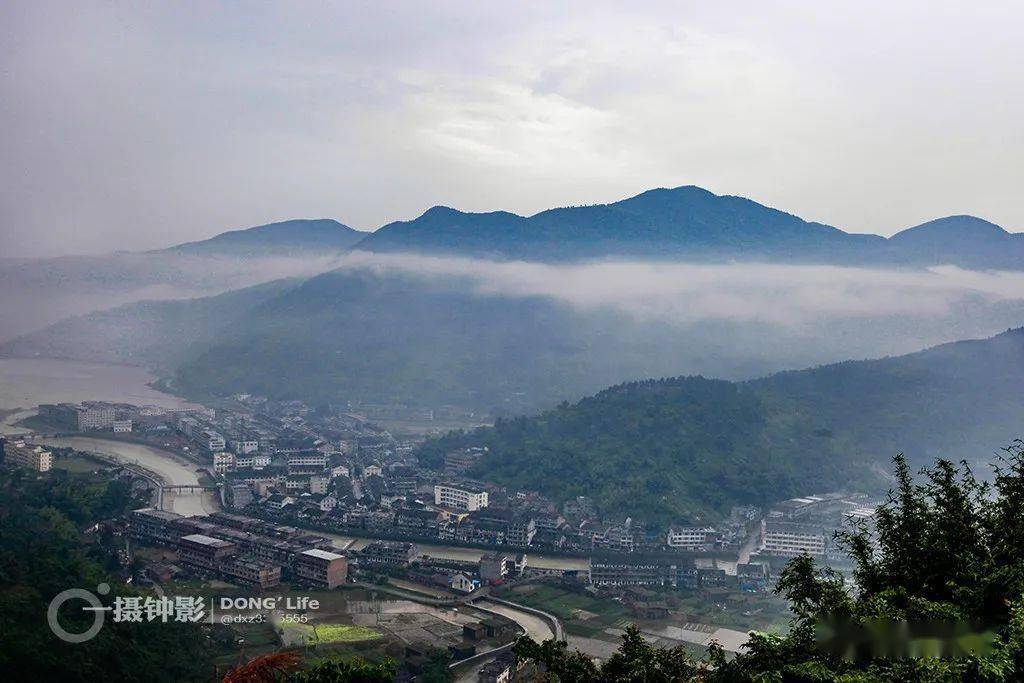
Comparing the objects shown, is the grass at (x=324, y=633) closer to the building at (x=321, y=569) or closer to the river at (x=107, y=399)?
the building at (x=321, y=569)

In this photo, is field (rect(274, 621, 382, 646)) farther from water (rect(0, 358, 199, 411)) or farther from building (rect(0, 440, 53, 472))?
water (rect(0, 358, 199, 411))

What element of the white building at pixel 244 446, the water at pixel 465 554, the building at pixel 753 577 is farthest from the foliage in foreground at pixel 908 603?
the white building at pixel 244 446

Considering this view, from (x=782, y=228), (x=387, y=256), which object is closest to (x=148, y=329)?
(x=387, y=256)

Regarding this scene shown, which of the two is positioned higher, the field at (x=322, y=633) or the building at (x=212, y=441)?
the building at (x=212, y=441)

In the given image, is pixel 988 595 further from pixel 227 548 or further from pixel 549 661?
pixel 227 548

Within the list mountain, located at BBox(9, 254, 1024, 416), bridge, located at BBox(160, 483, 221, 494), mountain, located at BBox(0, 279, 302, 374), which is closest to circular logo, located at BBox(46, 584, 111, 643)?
bridge, located at BBox(160, 483, 221, 494)

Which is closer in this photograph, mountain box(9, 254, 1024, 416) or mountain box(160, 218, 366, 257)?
mountain box(9, 254, 1024, 416)

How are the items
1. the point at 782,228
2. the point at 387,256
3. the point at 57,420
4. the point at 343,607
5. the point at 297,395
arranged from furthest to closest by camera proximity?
the point at 782,228, the point at 387,256, the point at 297,395, the point at 57,420, the point at 343,607
